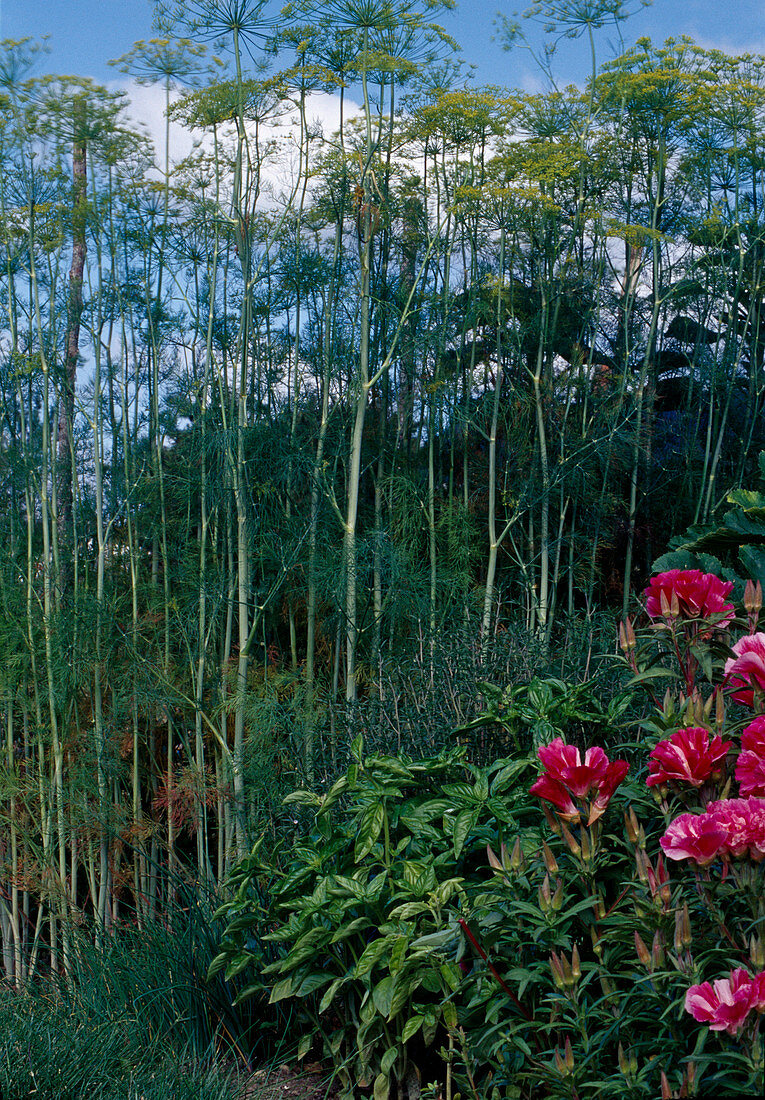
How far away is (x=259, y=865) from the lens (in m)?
2.50

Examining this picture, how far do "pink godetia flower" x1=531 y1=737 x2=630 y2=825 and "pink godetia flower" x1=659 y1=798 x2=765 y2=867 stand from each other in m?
0.21

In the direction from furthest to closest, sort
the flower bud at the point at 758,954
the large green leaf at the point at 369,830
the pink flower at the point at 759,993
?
the large green leaf at the point at 369,830
the flower bud at the point at 758,954
the pink flower at the point at 759,993

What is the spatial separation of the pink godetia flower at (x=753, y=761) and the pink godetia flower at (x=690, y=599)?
13.4 inches

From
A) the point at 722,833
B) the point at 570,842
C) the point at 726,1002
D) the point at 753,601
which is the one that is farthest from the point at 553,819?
the point at 753,601

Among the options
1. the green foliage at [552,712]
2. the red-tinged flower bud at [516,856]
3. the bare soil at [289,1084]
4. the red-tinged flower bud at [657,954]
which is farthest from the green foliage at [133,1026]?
the red-tinged flower bud at [657,954]

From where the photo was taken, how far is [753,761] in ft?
4.99

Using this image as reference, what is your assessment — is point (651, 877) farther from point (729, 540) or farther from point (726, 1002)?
point (729, 540)

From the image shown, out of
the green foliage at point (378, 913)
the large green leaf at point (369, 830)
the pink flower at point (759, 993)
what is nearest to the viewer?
the pink flower at point (759, 993)

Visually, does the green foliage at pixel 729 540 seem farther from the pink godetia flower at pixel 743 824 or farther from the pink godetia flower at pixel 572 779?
the pink godetia flower at pixel 743 824

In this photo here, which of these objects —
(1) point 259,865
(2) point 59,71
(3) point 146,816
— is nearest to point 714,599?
(1) point 259,865

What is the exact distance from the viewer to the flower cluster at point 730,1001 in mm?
1260

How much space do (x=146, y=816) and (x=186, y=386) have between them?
281cm

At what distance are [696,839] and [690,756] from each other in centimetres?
18

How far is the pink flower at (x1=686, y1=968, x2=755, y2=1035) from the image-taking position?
4.14 feet
